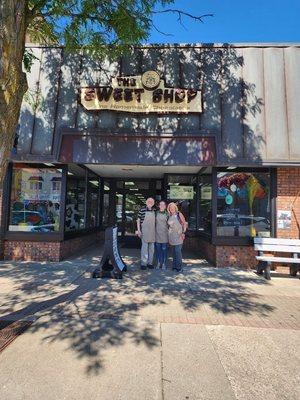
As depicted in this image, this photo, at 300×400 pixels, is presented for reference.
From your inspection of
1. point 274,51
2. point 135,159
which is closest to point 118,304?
point 135,159

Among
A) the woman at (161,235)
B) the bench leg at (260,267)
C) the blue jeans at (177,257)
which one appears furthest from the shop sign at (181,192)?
the bench leg at (260,267)

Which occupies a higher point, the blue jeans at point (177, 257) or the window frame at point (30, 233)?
the window frame at point (30, 233)

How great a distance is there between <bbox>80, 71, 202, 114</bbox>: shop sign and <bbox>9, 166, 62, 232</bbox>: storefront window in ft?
7.45

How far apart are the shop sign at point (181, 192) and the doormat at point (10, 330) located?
26.7 feet

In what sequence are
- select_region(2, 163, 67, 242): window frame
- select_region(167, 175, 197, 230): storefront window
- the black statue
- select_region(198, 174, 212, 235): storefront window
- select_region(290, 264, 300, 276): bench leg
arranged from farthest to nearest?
select_region(167, 175, 197, 230): storefront window → select_region(198, 174, 212, 235): storefront window → select_region(2, 163, 67, 242): window frame → select_region(290, 264, 300, 276): bench leg → the black statue

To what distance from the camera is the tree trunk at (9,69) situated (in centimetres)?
425

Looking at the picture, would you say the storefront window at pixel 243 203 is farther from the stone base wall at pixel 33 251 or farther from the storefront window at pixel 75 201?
the stone base wall at pixel 33 251

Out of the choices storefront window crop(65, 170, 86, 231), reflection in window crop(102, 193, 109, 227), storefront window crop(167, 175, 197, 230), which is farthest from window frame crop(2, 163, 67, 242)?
reflection in window crop(102, 193, 109, 227)

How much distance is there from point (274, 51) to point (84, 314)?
8566 mm

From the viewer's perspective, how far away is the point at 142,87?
977 centimetres

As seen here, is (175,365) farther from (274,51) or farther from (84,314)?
(274,51)

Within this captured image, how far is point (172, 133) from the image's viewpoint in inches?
372

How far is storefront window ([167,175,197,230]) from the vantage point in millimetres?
12320

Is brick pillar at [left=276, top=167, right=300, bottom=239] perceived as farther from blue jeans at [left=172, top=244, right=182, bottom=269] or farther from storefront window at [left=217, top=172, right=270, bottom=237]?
blue jeans at [left=172, top=244, right=182, bottom=269]
